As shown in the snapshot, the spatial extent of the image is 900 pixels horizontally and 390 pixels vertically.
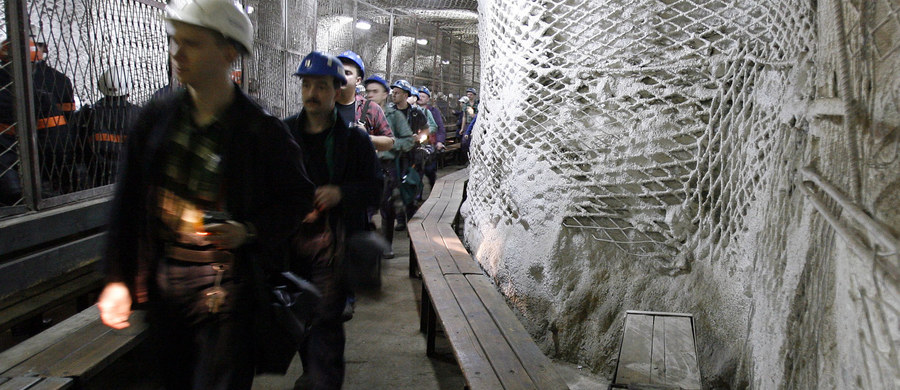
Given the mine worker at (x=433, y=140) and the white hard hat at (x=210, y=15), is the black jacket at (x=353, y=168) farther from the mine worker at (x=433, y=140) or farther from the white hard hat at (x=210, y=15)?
the mine worker at (x=433, y=140)

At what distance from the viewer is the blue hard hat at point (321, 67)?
286 centimetres

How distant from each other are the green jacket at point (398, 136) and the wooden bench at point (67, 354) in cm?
271

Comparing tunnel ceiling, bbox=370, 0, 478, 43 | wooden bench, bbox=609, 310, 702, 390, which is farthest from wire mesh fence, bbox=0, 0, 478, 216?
tunnel ceiling, bbox=370, 0, 478, 43

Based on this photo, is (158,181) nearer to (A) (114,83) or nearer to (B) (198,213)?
(B) (198,213)

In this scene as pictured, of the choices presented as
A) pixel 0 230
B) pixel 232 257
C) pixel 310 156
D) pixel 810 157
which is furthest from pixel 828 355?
pixel 0 230

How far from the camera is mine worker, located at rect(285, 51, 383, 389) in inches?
107

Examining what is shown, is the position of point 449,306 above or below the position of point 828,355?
below

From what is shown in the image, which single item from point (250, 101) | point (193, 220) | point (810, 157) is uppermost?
point (250, 101)

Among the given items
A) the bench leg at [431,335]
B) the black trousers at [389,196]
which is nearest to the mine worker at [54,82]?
the black trousers at [389,196]

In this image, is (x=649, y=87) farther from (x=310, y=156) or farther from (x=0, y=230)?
(x=0, y=230)

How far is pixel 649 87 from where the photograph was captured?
133 inches

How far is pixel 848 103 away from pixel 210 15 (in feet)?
5.16

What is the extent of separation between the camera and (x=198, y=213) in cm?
180

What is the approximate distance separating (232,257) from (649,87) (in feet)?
7.91
